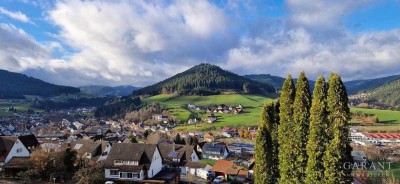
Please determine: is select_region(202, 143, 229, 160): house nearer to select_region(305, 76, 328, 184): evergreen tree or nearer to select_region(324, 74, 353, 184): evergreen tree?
select_region(305, 76, 328, 184): evergreen tree

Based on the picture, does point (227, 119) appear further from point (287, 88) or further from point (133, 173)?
point (287, 88)

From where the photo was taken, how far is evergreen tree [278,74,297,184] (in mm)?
22438

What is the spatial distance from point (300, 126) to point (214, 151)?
60555 mm

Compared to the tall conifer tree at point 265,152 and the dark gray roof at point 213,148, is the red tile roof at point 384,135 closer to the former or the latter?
the dark gray roof at point 213,148

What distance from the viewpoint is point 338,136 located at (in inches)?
752

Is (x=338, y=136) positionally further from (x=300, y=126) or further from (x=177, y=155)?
(x=177, y=155)

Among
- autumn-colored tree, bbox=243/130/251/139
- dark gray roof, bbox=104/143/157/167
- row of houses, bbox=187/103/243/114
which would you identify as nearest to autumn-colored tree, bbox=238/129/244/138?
autumn-colored tree, bbox=243/130/251/139

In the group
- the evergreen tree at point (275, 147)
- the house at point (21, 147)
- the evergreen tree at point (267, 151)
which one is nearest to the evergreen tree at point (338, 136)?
the evergreen tree at point (275, 147)

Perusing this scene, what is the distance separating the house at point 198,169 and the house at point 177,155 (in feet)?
3.49

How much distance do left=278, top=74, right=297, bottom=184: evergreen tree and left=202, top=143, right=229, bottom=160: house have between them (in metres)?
57.2

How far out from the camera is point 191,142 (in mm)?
89062

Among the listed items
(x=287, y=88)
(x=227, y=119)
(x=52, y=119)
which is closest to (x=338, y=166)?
(x=287, y=88)

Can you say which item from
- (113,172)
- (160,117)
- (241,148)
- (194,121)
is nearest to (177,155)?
(113,172)

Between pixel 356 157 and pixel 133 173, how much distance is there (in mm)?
41687
